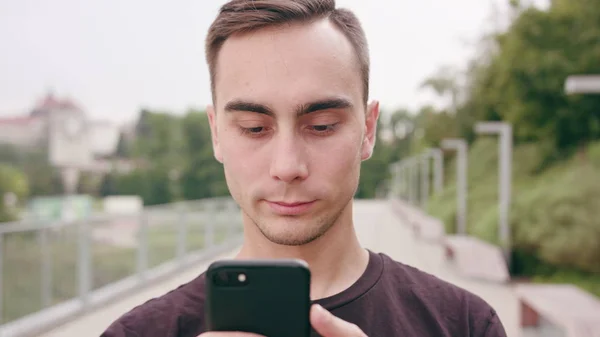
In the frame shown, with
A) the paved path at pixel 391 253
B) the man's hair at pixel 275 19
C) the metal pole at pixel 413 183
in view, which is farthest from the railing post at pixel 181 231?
the metal pole at pixel 413 183

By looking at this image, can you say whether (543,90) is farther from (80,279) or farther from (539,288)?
(80,279)

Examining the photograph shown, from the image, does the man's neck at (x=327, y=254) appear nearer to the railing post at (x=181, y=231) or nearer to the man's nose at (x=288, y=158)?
the man's nose at (x=288, y=158)

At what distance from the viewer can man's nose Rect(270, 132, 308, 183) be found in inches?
45.3

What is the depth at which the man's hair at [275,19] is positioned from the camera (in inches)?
48.8

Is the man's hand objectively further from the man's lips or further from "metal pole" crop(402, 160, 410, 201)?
"metal pole" crop(402, 160, 410, 201)

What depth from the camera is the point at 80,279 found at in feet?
24.2

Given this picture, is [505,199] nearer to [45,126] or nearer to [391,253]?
[391,253]

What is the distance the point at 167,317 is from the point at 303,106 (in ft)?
1.65

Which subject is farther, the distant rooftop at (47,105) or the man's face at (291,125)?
the distant rooftop at (47,105)

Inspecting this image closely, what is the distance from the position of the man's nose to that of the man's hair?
19 cm

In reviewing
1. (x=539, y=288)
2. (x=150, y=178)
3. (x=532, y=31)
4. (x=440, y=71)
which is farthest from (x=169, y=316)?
(x=440, y=71)

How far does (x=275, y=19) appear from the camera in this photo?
123cm

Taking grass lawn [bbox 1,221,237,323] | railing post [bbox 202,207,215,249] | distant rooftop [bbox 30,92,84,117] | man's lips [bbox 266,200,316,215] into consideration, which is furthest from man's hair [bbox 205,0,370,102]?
distant rooftop [bbox 30,92,84,117]

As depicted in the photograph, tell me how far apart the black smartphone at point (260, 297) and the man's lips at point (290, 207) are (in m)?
0.16
